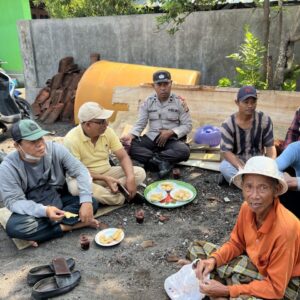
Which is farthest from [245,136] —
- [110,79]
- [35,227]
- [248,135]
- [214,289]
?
[110,79]

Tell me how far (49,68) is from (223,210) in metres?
7.36

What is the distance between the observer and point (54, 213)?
3.49m

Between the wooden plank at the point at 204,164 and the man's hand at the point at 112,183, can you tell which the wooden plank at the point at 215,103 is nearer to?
the wooden plank at the point at 204,164

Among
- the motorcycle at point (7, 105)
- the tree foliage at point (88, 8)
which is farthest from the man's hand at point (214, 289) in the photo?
the tree foliage at point (88, 8)

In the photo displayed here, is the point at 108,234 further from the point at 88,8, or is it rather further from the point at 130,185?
the point at 88,8

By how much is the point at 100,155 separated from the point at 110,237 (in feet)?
3.66

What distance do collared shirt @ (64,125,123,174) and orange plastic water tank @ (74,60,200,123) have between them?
274cm

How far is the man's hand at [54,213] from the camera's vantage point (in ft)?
11.4

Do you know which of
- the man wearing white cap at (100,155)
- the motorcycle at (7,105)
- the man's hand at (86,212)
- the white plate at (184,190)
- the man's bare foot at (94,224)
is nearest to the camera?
the man's hand at (86,212)

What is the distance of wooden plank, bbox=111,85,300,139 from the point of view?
5676 mm

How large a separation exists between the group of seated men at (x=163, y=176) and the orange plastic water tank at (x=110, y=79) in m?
1.70

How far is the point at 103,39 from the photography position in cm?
888

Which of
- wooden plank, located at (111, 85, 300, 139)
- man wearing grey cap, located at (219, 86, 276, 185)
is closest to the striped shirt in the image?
man wearing grey cap, located at (219, 86, 276, 185)

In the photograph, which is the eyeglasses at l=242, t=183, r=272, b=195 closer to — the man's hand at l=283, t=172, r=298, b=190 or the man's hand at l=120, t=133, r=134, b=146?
the man's hand at l=283, t=172, r=298, b=190
